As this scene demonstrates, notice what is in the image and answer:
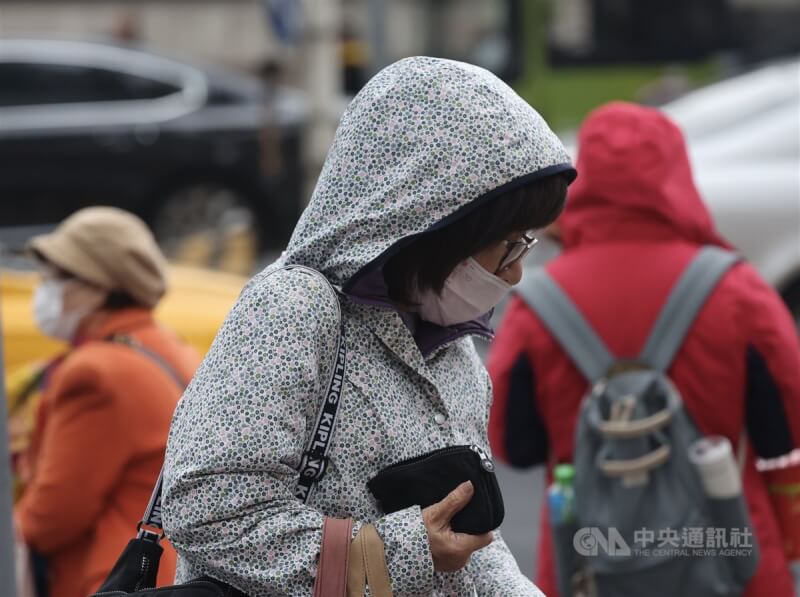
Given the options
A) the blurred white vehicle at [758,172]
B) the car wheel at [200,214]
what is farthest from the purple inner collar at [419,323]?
the car wheel at [200,214]

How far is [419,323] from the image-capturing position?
2008 mm

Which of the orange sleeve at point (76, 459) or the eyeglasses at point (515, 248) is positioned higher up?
the eyeglasses at point (515, 248)

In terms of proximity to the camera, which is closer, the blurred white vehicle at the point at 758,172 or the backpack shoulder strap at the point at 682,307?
the backpack shoulder strap at the point at 682,307

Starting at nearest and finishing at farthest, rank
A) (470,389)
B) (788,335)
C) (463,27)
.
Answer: (470,389)
(788,335)
(463,27)

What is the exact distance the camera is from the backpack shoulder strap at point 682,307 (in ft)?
10.3

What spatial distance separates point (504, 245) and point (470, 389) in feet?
0.81

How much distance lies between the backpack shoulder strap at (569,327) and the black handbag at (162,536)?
145cm

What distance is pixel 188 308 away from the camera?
576 centimetres

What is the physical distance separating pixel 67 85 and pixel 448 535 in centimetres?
1121

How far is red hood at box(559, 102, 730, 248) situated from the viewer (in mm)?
3244

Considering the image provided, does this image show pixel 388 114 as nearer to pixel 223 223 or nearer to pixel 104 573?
pixel 104 573

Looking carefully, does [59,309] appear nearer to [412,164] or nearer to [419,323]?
[419,323]

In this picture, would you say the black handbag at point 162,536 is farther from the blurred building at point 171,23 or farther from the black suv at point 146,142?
the blurred building at point 171,23

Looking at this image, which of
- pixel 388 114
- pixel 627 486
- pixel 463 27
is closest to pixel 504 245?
pixel 388 114
